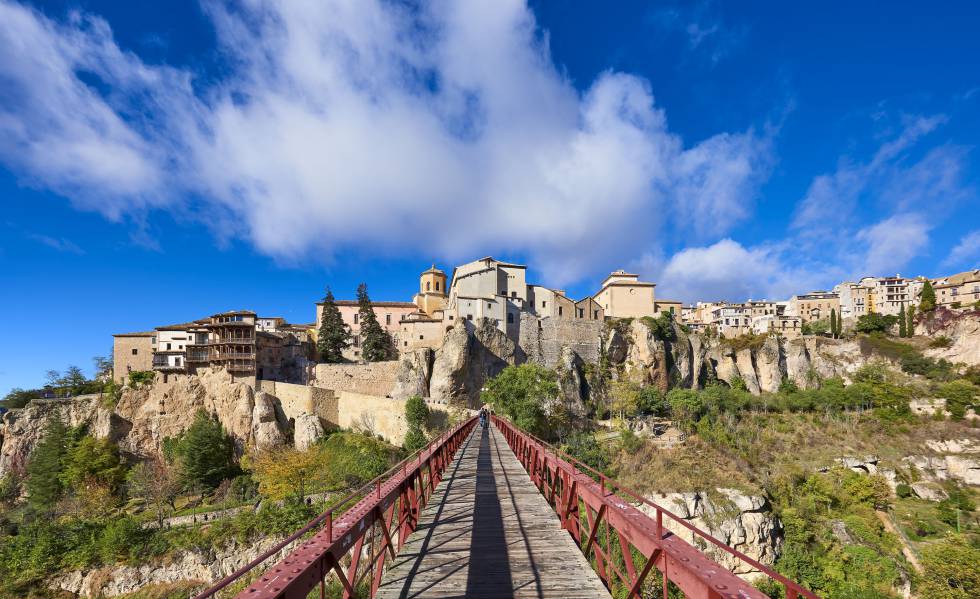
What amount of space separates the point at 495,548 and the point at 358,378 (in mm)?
37031

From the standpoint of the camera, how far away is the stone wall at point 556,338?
47156mm

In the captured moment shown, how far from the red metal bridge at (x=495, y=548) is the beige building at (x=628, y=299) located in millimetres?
50040

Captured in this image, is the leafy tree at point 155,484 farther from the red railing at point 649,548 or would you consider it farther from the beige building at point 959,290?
the beige building at point 959,290

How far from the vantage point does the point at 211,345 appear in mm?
38344

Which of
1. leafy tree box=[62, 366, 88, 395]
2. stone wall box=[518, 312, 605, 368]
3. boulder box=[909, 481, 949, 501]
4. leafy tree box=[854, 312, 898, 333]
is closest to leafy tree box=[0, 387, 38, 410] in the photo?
leafy tree box=[62, 366, 88, 395]

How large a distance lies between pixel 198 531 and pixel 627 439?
3089cm

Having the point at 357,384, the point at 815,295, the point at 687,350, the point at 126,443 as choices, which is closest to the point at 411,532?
the point at 357,384

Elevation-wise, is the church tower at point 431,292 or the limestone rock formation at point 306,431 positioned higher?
the church tower at point 431,292

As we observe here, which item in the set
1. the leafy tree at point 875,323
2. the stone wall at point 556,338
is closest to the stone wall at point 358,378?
the stone wall at point 556,338

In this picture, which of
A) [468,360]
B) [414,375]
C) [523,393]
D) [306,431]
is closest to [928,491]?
[523,393]

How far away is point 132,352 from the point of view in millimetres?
40188

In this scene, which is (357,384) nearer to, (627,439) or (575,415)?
(575,415)

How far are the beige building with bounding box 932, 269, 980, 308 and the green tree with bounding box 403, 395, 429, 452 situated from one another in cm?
7494

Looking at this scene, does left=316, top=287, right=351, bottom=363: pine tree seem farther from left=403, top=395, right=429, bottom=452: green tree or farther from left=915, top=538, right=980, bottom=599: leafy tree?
left=915, top=538, right=980, bottom=599: leafy tree
